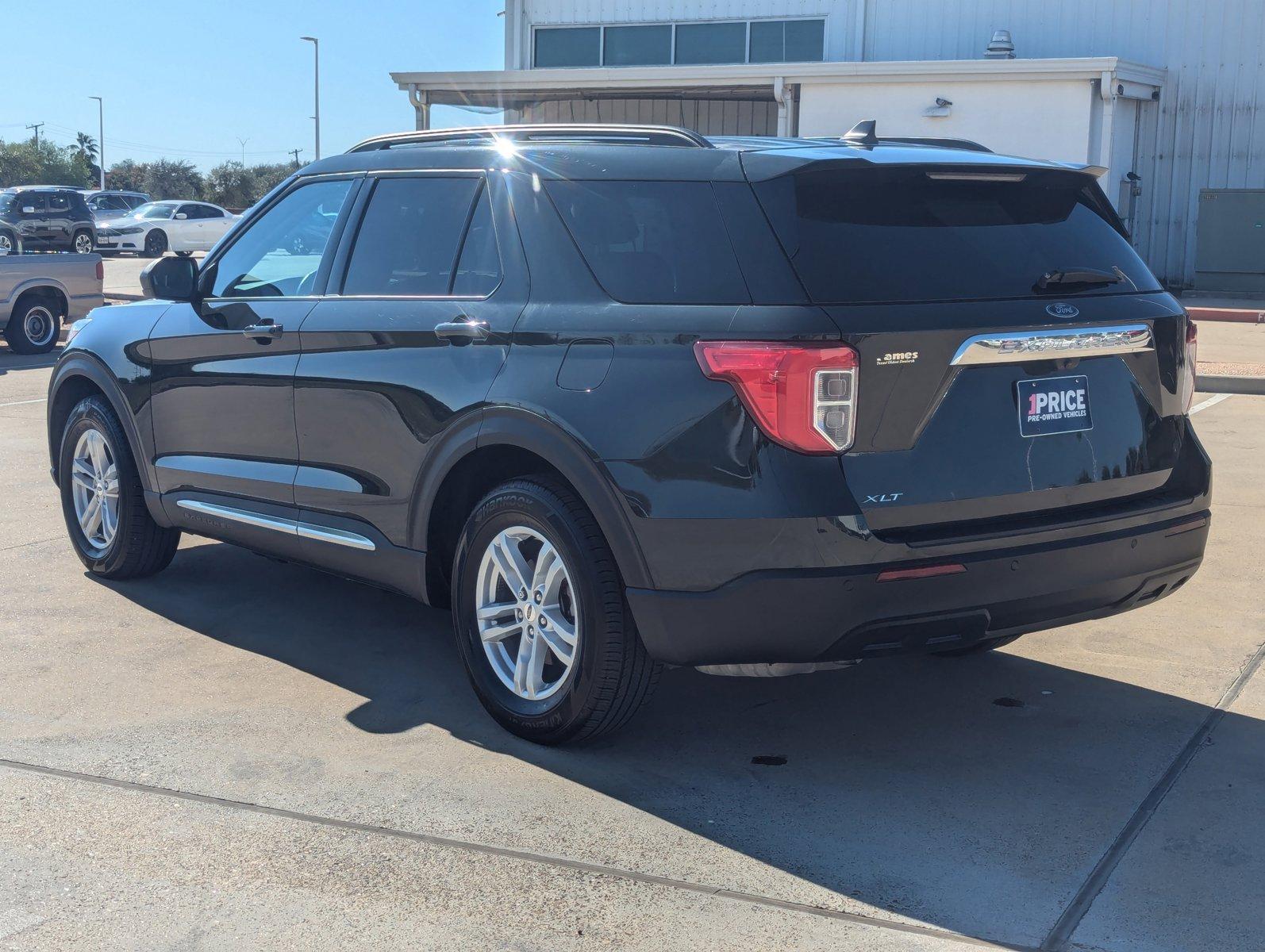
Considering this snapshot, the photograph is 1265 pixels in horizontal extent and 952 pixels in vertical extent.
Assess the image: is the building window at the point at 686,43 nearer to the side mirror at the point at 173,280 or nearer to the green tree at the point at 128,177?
the side mirror at the point at 173,280

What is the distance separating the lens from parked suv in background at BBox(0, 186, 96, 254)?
97.5 feet

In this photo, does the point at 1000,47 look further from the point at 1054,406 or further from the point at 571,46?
the point at 1054,406

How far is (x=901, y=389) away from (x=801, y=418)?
0.29 metres

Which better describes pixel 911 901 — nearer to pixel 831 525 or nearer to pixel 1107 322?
pixel 831 525

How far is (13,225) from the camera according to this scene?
29.7 m

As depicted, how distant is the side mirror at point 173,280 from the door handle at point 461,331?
1.66 metres

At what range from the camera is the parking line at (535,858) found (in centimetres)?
328

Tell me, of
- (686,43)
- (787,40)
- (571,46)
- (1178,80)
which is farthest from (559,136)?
(571,46)

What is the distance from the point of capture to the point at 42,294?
16.6 metres

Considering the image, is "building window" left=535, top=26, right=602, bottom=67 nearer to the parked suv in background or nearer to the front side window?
the parked suv in background

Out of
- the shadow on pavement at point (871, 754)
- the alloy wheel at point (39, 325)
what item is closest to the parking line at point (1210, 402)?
the shadow on pavement at point (871, 754)

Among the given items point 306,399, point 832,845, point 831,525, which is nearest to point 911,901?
point 832,845

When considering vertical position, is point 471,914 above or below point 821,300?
below

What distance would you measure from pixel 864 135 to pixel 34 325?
1424 centimetres
